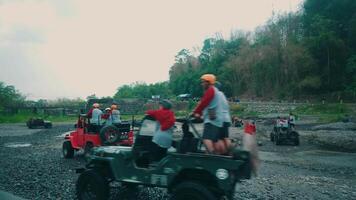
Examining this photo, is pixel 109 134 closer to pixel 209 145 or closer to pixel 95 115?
pixel 95 115

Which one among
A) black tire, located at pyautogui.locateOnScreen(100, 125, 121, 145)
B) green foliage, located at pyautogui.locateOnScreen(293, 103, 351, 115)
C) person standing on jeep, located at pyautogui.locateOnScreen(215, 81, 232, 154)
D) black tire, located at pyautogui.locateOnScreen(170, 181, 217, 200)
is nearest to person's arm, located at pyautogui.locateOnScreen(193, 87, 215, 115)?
person standing on jeep, located at pyautogui.locateOnScreen(215, 81, 232, 154)

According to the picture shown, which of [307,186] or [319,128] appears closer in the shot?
[307,186]

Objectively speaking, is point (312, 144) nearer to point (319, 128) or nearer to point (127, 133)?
point (319, 128)

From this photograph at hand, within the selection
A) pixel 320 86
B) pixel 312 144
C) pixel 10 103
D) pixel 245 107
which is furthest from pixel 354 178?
pixel 10 103

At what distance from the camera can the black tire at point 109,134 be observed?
40.8ft

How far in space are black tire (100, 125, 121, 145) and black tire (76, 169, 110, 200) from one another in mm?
4036

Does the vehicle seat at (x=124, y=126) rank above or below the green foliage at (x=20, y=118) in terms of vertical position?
above

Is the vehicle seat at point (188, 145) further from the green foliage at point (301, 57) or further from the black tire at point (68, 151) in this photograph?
the green foliage at point (301, 57)

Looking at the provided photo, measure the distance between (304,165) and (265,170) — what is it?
2749mm

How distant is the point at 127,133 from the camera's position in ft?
51.8

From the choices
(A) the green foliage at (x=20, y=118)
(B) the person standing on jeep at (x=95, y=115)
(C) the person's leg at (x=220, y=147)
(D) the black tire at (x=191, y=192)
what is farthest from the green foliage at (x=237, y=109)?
(D) the black tire at (x=191, y=192)

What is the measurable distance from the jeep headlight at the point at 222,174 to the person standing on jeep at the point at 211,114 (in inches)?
22.1

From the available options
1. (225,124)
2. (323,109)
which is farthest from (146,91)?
(225,124)

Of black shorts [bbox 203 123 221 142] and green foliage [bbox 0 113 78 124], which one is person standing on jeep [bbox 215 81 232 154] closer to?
black shorts [bbox 203 123 221 142]
